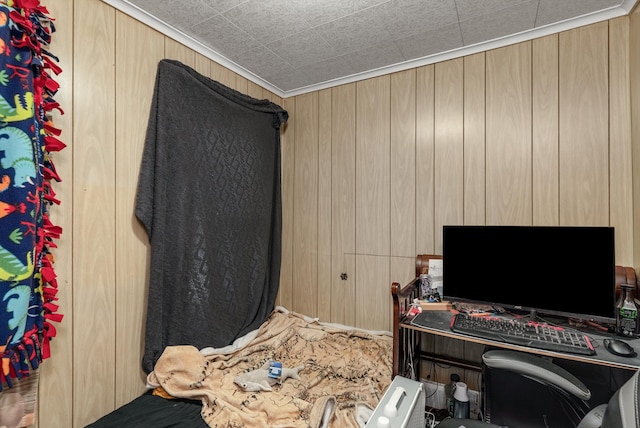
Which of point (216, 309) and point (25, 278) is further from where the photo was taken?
point (216, 309)

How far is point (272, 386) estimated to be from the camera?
173 centimetres

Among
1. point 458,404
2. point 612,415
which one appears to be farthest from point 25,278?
point 458,404

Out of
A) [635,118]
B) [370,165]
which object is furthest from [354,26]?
[635,118]

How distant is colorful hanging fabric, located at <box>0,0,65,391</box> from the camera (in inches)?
46.5

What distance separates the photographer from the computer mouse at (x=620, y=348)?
1236mm

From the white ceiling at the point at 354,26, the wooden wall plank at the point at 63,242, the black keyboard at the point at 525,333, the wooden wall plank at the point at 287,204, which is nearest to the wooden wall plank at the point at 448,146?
the white ceiling at the point at 354,26

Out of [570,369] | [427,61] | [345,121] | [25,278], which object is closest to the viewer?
[25,278]

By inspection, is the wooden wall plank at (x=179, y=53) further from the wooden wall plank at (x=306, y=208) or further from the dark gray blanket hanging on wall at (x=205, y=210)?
the wooden wall plank at (x=306, y=208)

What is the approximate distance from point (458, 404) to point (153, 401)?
174cm

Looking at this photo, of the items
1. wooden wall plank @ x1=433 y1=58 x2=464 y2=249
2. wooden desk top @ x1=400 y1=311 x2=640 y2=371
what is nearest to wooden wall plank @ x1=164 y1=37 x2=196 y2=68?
wooden wall plank @ x1=433 y1=58 x2=464 y2=249

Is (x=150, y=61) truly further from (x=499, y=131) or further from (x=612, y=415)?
(x=612, y=415)

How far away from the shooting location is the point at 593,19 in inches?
69.7

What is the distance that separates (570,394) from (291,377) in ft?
4.41

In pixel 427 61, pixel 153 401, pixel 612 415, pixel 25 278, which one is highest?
pixel 427 61
